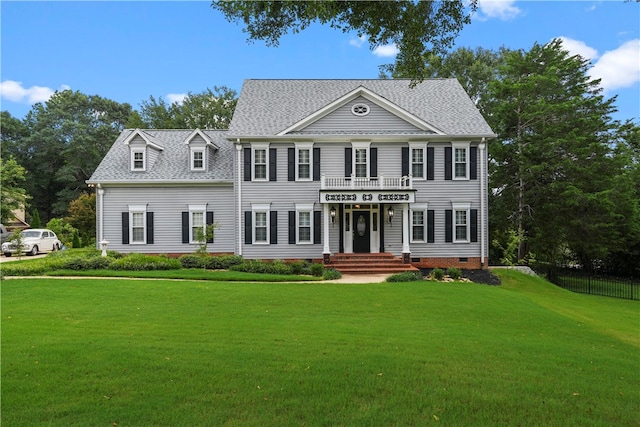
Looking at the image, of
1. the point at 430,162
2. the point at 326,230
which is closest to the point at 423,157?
the point at 430,162

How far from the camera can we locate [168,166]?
898 inches

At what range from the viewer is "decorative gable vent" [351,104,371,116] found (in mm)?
21219

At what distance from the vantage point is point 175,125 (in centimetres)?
4041

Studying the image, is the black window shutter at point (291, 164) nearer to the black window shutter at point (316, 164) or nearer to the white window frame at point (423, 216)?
the black window shutter at point (316, 164)

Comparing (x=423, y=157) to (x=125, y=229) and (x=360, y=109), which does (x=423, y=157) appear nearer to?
(x=360, y=109)

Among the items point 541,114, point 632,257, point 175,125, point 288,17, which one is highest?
point 175,125

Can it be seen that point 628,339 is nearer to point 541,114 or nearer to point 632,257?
point 541,114

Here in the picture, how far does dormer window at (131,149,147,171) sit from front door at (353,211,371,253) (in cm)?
1183

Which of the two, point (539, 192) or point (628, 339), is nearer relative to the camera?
point (628, 339)

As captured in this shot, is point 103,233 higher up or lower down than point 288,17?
lower down

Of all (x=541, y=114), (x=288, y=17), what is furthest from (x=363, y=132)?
(x=288, y=17)

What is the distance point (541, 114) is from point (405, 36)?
2174 centimetres

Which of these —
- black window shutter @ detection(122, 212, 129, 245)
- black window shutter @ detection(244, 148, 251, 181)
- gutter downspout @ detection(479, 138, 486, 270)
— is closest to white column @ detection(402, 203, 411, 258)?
gutter downspout @ detection(479, 138, 486, 270)

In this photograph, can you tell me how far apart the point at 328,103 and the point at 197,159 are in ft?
25.5
